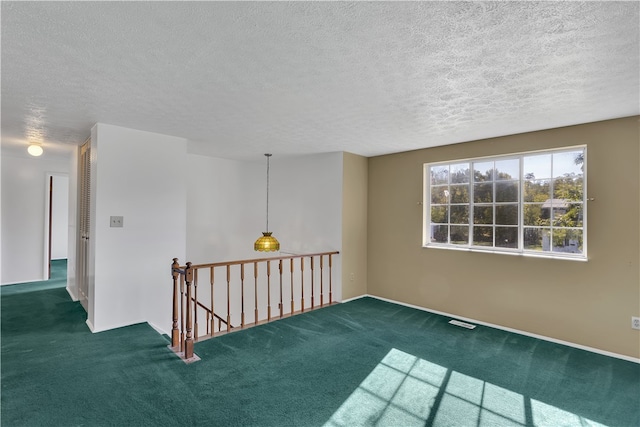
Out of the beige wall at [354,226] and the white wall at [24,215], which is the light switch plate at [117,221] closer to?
the beige wall at [354,226]

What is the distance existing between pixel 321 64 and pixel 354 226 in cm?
322

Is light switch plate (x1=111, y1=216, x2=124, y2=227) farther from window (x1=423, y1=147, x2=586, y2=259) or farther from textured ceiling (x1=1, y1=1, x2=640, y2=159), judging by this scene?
window (x1=423, y1=147, x2=586, y2=259)

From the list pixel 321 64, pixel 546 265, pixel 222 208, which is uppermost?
pixel 321 64

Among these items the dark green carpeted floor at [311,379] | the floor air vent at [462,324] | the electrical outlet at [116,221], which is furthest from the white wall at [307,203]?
the electrical outlet at [116,221]

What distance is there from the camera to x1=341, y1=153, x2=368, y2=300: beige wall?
4840mm

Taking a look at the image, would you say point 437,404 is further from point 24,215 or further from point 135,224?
point 24,215

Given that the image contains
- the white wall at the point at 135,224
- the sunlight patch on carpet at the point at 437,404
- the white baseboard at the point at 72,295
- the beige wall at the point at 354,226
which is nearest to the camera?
the sunlight patch on carpet at the point at 437,404

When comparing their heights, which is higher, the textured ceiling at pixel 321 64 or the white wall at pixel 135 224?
the textured ceiling at pixel 321 64

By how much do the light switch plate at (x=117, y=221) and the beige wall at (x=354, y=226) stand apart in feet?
9.33

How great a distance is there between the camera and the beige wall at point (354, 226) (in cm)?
484

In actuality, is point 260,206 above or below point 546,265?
above

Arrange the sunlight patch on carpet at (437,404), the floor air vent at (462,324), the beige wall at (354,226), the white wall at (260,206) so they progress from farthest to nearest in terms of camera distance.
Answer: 1. the white wall at (260,206)
2. the beige wall at (354,226)
3. the floor air vent at (462,324)
4. the sunlight patch on carpet at (437,404)

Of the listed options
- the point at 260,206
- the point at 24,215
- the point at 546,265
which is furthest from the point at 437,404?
the point at 24,215

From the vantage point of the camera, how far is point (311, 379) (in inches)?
102
